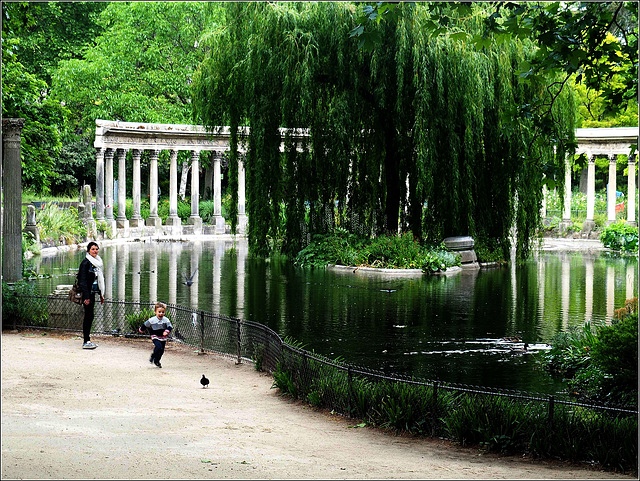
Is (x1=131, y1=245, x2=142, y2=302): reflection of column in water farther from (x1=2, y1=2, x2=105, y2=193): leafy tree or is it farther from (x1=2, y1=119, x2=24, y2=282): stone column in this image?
(x1=2, y1=2, x2=105, y2=193): leafy tree

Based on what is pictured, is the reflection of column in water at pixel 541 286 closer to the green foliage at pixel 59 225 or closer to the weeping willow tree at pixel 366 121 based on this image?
the weeping willow tree at pixel 366 121

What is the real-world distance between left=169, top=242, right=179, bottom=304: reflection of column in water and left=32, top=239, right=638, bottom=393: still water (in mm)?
52

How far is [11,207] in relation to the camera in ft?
66.5

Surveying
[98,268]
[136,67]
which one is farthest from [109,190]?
[98,268]

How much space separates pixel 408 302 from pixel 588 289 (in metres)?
6.42

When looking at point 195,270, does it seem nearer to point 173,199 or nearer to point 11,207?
point 11,207

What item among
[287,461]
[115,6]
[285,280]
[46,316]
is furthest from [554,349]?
[115,6]

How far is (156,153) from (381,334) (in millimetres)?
39188

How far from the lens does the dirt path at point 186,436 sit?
7738 millimetres

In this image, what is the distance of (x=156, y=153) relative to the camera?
180 feet

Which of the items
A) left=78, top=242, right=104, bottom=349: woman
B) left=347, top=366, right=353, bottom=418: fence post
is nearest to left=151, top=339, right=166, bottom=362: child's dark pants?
left=78, top=242, right=104, bottom=349: woman

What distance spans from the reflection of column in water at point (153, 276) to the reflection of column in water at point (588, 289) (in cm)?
1120

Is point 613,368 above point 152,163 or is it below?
below

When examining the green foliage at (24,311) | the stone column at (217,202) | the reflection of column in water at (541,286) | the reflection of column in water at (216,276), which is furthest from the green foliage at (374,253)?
the stone column at (217,202)
